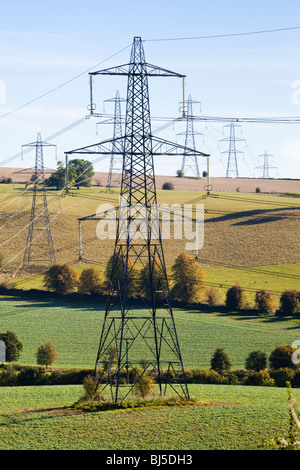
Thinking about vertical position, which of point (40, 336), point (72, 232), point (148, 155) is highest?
point (148, 155)

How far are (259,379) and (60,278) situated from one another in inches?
1650

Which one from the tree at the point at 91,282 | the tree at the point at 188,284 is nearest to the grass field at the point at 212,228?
the tree at the point at 188,284

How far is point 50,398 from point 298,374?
2009 centimetres

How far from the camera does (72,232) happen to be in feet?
386

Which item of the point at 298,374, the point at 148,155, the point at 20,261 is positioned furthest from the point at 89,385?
the point at 20,261

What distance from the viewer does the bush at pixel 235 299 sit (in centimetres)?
7875

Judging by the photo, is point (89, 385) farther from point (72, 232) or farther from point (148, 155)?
point (72, 232)

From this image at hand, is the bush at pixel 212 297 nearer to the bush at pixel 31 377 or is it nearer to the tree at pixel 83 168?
the bush at pixel 31 377

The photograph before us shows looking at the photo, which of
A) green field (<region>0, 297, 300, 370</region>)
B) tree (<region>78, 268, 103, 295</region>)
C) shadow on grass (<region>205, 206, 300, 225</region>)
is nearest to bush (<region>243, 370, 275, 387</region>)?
green field (<region>0, 297, 300, 370</region>)

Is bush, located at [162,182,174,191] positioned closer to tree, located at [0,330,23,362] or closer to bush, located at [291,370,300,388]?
tree, located at [0,330,23,362]

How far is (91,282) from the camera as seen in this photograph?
84.8 metres

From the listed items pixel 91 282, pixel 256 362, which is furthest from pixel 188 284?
pixel 256 362

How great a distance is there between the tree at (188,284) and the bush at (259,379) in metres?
32.6

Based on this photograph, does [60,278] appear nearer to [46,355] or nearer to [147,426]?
[46,355]
